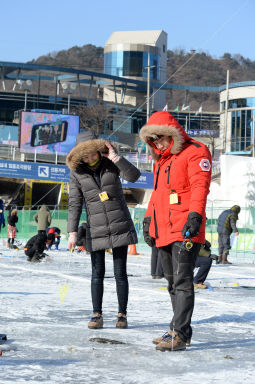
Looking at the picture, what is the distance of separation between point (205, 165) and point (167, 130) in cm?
38

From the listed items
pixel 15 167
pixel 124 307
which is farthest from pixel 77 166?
pixel 15 167

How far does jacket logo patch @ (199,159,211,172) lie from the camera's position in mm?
4656

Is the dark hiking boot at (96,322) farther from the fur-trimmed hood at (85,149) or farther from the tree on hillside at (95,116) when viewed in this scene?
the tree on hillside at (95,116)

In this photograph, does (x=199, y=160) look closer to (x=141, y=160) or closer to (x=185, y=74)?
(x=141, y=160)

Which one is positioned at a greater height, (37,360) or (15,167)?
(15,167)

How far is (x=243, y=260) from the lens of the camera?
58.4ft

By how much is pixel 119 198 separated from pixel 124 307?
0.87 metres

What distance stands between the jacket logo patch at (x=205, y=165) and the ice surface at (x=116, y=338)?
120 cm

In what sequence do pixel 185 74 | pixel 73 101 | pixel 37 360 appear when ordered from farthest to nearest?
pixel 185 74 < pixel 73 101 < pixel 37 360

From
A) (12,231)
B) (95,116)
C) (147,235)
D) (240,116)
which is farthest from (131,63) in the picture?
(147,235)

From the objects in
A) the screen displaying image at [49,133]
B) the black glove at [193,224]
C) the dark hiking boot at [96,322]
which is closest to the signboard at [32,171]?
the screen displaying image at [49,133]

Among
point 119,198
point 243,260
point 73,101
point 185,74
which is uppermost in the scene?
point 185,74

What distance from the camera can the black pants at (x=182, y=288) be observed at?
464cm

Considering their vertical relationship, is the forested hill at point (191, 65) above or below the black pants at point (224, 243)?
above
